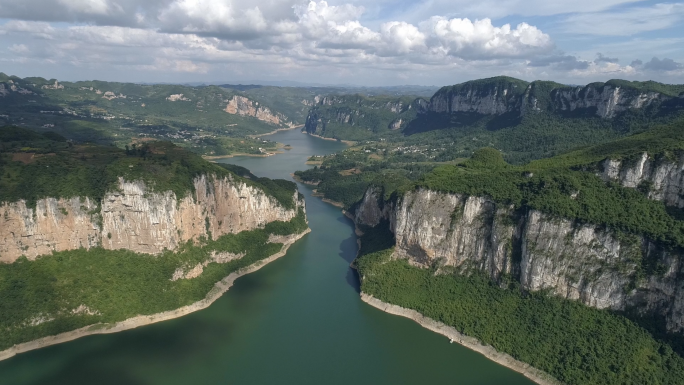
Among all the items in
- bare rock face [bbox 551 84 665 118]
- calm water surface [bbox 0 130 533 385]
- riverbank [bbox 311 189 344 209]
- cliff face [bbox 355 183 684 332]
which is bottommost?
riverbank [bbox 311 189 344 209]

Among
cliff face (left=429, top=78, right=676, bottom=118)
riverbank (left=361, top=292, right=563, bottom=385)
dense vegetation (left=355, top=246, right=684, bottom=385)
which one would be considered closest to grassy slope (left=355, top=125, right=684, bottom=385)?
dense vegetation (left=355, top=246, right=684, bottom=385)

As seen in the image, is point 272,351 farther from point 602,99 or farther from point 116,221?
point 602,99

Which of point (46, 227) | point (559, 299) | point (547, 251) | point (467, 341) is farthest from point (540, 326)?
point (46, 227)

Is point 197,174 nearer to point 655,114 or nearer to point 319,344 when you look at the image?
point 319,344

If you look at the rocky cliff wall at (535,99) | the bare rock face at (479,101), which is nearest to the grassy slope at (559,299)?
the rocky cliff wall at (535,99)

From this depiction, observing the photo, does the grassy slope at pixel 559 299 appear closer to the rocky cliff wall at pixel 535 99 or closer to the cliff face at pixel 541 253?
the cliff face at pixel 541 253

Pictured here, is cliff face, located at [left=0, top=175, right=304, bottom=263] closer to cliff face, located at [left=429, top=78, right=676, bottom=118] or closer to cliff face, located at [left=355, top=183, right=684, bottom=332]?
cliff face, located at [left=355, top=183, right=684, bottom=332]
